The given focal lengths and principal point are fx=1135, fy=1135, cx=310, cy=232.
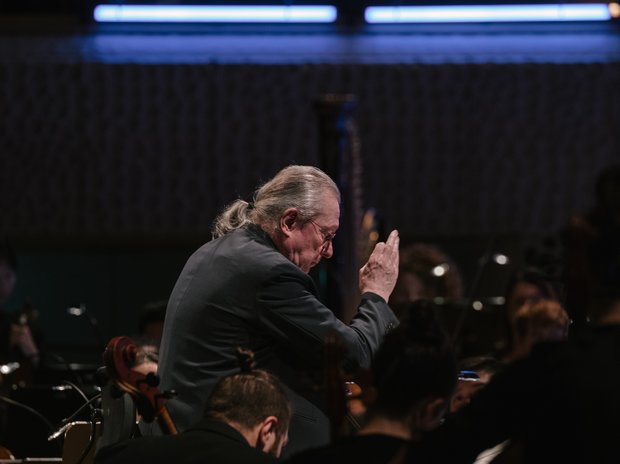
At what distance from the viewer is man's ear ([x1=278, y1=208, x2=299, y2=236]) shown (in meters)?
2.68

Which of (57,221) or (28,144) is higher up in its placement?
(28,144)

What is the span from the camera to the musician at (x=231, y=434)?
218cm

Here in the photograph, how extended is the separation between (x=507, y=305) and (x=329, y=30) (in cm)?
347

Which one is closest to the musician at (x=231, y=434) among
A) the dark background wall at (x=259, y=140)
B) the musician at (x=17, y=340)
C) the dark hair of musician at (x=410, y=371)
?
the dark hair of musician at (x=410, y=371)

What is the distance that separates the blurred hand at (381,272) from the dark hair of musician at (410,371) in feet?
2.78

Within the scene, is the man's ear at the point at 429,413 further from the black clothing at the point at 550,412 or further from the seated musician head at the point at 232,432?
the seated musician head at the point at 232,432

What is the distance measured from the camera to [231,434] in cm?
225

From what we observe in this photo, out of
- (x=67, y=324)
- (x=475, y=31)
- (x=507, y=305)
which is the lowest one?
(x=67, y=324)

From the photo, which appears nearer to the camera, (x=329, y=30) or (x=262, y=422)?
(x=262, y=422)

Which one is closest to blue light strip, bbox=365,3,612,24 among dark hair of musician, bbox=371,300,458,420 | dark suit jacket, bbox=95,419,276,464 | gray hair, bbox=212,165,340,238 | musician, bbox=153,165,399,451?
gray hair, bbox=212,165,340,238

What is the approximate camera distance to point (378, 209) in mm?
7398

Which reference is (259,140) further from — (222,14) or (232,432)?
(232,432)

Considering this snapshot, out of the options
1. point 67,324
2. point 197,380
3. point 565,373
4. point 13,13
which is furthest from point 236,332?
point 13,13

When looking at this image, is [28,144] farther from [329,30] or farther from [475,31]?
[475,31]
